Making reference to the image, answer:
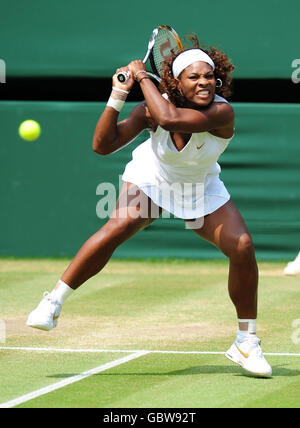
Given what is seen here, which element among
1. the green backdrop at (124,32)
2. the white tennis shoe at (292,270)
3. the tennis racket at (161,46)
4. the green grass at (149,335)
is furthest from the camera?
the green backdrop at (124,32)

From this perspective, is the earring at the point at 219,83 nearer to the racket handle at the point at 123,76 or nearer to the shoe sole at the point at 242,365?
the racket handle at the point at 123,76

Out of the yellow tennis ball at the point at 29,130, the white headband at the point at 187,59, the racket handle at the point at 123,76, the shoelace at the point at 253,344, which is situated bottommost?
the shoelace at the point at 253,344

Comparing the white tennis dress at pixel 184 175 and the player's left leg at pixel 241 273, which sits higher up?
the white tennis dress at pixel 184 175

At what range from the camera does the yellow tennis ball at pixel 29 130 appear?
912 cm

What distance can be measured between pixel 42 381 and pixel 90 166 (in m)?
5.16

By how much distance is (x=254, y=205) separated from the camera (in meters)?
9.28

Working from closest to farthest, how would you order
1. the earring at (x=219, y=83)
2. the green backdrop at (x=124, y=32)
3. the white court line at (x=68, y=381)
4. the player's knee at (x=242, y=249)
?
1. the white court line at (x=68, y=381)
2. the player's knee at (x=242, y=249)
3. the earring at (x=219, y=83)
4. the green backdrop at (x=124, y=32)

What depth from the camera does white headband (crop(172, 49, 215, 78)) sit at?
15.1 ft

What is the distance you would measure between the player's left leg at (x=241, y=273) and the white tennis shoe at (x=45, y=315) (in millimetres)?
834

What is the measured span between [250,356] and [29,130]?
16.4 ft

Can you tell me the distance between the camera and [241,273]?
15.1 feet

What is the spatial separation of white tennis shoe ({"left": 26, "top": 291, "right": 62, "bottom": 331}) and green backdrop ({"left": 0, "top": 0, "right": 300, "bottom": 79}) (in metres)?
5.13

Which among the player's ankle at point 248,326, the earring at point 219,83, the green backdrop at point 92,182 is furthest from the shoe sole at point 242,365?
the green backdrop at point 92,182

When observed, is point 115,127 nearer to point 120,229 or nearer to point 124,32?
point 120,229
